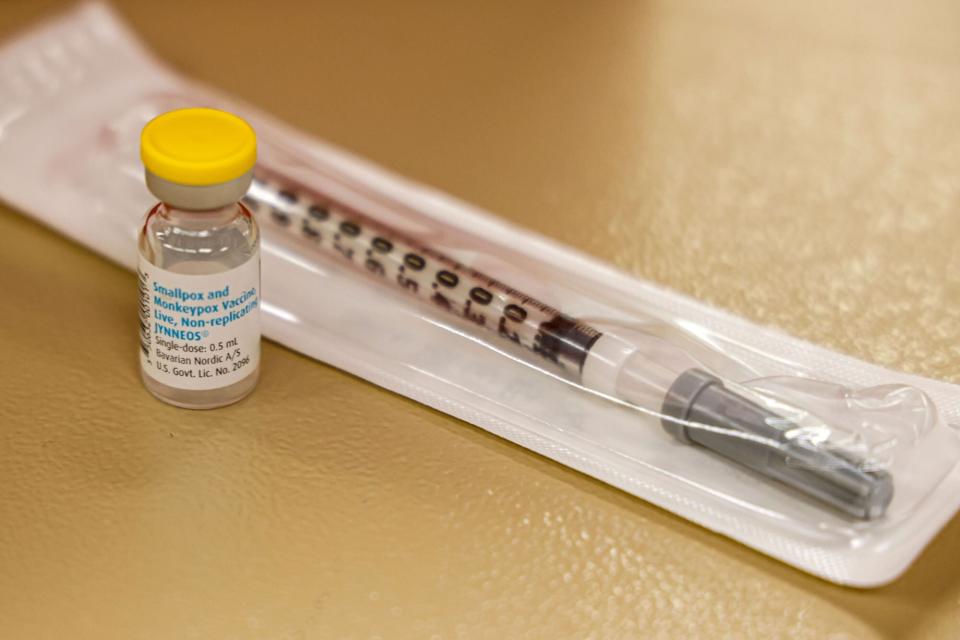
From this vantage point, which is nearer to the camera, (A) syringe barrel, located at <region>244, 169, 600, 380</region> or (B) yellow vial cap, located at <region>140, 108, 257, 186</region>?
(B) yellow vial cap, located at <region>140, 108, 257, 186</region>

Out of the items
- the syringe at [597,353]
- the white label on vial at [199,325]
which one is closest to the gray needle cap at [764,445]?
the syringe at [597,353]

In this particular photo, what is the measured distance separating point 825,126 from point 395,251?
1.39 ft

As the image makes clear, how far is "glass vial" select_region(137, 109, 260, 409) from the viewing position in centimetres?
60

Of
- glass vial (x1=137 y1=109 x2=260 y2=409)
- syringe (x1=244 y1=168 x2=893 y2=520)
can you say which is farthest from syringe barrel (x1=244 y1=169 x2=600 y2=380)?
glass vial (x1=137 y1=109 x2=260 y2=409)

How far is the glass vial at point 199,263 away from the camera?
1.98 feet

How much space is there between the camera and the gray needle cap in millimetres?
630

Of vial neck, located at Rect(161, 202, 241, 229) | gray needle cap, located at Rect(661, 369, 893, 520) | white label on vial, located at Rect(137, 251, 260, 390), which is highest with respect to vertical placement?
gray needle cap, located at Rect(661, 369, 893, 520)

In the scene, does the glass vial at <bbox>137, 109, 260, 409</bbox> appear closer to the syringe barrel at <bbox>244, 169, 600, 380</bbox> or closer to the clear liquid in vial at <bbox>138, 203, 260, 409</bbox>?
the clear liquid in vial at <bbox>138, 203, 260, 409</bbox>

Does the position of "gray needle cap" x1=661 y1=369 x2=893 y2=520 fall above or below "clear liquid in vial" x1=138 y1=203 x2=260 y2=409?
above

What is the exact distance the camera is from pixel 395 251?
754mm

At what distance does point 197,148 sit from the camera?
0.61 meters

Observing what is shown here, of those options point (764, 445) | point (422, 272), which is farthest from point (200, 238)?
point (764, 445)

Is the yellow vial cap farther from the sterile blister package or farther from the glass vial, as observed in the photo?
the sterile blister package

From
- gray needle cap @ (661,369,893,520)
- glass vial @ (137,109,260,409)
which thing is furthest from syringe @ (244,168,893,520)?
glass vial @ (137,109,260,409)
